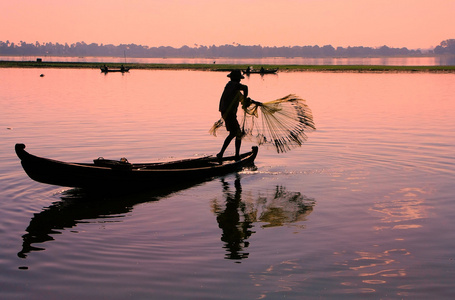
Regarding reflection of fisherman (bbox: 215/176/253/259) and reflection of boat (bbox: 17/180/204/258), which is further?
reflection of boat (bbox: 17/180/204/258)

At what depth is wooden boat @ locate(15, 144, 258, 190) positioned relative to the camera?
8.94 m

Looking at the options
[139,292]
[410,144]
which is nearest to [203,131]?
[410,144]

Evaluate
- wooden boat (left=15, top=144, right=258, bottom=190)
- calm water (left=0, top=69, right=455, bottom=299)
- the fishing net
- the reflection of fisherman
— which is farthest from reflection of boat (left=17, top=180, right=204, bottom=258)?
the fishing net

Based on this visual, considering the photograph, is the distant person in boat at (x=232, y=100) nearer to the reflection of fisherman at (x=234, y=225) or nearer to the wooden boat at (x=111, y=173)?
the wooden boat at (x=111, y=173)

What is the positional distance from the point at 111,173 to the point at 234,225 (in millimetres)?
2611

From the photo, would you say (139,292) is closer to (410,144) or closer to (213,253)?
(213,253)

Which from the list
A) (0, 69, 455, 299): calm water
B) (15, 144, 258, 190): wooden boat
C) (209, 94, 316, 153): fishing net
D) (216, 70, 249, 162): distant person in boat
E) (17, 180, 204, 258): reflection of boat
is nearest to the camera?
(0, 69, 455, 299): calm water

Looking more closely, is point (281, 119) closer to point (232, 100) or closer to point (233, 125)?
point (233, 125)

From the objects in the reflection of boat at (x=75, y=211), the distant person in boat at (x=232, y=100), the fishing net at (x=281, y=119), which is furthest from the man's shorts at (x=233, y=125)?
the reflection of boat at (x=75, y=211)

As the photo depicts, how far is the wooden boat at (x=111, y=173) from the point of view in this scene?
29.3 feet

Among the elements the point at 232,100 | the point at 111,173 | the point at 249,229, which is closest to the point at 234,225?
the point at 249,229

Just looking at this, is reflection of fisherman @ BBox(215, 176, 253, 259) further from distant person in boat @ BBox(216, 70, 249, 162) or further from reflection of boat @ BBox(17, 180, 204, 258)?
distant person in boat @ BBox(216, 70, 249, 162)

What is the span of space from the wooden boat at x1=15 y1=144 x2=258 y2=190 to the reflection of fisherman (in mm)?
1052

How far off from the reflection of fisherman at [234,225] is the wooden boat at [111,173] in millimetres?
1052
